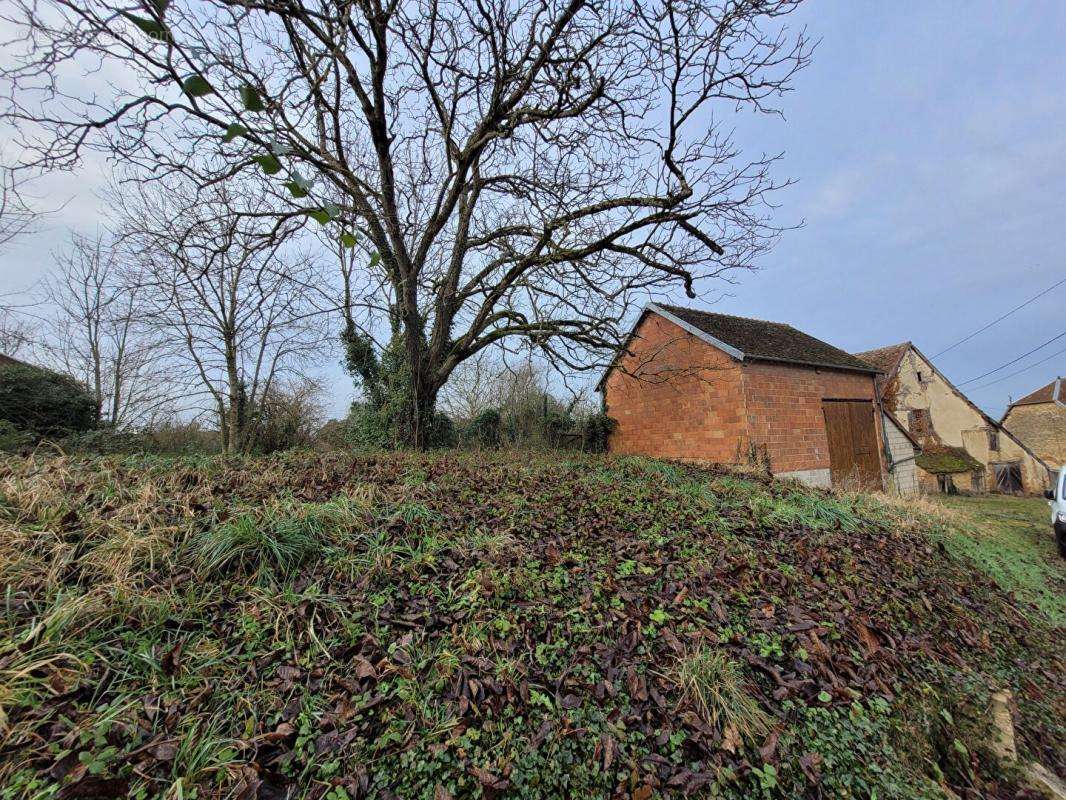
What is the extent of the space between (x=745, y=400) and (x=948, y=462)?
16.7 meters

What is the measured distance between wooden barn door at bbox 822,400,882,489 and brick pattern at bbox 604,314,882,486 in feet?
0.97

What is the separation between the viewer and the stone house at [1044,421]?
24328mm

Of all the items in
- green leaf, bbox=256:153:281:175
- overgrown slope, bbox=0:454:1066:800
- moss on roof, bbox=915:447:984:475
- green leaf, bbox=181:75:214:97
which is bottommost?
overgrown slope, bbox=0:454:1066:800

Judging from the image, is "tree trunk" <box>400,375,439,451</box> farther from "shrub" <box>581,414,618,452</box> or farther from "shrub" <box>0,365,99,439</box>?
"shrub" <box>581,414,618,452</box>

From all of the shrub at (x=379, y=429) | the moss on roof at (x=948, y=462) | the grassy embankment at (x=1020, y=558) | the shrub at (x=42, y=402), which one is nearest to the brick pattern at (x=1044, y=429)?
the moss on roof at (x=948, y=462)

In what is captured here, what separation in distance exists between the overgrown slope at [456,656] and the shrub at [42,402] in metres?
5.18

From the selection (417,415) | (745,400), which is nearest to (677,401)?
(745,400)

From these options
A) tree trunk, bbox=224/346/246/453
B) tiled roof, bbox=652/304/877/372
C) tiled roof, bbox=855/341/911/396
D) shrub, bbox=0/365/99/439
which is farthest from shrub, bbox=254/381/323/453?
tiled roof, bbox=855/341/911/396

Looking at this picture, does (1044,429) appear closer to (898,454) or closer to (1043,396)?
(1043,396)

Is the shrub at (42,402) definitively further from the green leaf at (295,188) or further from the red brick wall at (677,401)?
the red brick wall at (677,401)

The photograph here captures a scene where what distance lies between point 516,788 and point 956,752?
2.66 metres

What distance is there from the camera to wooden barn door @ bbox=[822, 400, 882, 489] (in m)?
12.0

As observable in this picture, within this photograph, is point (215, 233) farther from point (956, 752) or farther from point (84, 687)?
point (956, 752)

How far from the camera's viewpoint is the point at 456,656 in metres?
2.33
